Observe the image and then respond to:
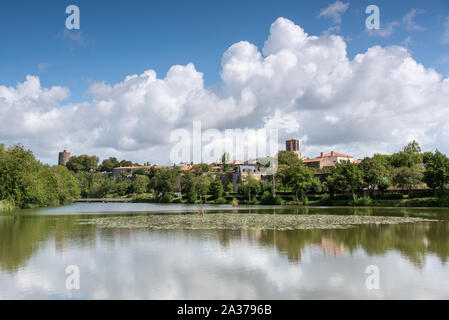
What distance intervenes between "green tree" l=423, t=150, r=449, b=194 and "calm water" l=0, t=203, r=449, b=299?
38.4 meters

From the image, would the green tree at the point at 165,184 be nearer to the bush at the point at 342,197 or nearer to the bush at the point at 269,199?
the bush at the point at 269,199

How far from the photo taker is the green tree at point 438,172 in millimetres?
54188

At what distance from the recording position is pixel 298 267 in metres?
12.9

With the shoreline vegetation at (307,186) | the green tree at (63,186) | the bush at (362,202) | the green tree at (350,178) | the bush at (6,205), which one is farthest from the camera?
the green tree at (63,186)

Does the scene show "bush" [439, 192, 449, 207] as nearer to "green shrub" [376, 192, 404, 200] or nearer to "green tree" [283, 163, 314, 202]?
"green shrub" [376, 192, 404, 200]

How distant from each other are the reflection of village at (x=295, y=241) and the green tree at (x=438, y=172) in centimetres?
3413

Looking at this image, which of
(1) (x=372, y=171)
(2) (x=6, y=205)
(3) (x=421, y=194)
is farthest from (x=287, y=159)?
(2) (x=6, y=205)

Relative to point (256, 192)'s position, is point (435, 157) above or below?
above

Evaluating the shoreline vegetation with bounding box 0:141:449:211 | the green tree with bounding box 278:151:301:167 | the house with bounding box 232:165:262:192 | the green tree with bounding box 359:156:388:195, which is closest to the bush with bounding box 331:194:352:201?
the shoreline vegetation with bounding box 0:141:449:211

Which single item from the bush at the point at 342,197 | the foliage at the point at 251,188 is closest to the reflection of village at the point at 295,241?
the bush at the point at 342,197

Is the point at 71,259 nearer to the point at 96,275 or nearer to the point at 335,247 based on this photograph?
the point at 96,275

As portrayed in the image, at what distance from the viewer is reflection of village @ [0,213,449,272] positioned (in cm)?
1564
